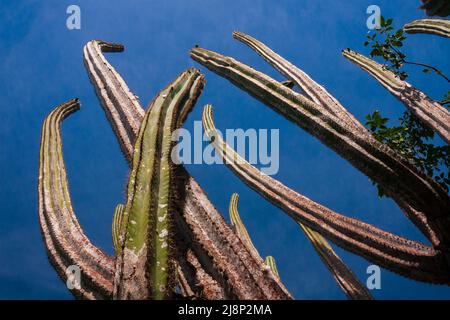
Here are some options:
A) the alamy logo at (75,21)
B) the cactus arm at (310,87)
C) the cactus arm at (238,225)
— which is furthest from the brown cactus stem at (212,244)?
the cactus arm at (238,225)

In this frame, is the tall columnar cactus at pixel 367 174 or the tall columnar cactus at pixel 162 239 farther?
the tall columnar cactus at pixel 367 174

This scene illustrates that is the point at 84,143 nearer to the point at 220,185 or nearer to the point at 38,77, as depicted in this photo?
the point at 38,77

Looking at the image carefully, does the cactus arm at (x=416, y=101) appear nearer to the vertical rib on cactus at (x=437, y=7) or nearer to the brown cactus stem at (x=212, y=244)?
the vertical rib on cactus at (x=437, y=7)

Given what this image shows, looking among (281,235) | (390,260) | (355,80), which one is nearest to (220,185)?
(281,235)

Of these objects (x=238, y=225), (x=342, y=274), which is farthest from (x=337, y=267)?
(x=238, y=225)

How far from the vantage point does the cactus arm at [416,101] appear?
4.49 meters

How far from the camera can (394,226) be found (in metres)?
36.0

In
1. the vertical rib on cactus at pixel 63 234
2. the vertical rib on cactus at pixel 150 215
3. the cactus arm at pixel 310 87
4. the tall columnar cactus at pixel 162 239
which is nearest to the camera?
the vertical rib on cactus at pixel 150 215

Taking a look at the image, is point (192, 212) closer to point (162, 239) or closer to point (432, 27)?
point (162, 239)

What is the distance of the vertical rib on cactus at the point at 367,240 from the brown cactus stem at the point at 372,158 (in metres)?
0.23

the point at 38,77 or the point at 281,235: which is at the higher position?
the point at 38,77

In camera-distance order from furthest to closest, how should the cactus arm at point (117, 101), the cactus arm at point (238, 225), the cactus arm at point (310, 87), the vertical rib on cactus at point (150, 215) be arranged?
the cactus arm at point (238, 225) < the cactus arm at point (310, 87) < the cactus arm at point (117, 101) < the vertical rib on cactus at point (150, 215)
